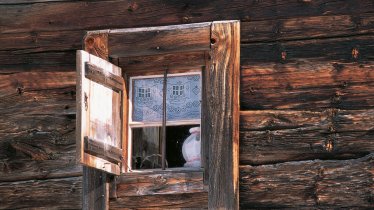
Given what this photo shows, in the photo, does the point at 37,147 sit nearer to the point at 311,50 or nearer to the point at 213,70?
the point at 213,70

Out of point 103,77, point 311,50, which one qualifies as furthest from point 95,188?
point 311,50

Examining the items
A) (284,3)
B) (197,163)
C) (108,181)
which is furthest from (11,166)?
(284,3)

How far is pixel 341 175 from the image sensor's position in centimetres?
938

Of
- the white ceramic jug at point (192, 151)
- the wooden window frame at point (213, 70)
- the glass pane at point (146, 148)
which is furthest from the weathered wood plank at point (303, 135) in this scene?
the glass pane at point (146, 148)

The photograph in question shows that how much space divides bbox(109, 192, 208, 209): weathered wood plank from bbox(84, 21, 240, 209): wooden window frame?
0.10 metres

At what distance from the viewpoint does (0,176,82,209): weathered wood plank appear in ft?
32.7

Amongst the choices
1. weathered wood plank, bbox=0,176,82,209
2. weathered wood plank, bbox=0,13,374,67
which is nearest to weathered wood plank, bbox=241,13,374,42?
weathered wood plank, bbox=0,13,374,67

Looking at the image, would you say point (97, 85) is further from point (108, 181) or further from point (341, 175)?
point (341, 175)

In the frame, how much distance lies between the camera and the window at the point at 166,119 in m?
9.91

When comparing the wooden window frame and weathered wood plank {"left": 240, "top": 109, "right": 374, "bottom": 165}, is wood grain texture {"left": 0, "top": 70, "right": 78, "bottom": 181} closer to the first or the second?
the wooden window frame

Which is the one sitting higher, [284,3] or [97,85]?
[284,3]

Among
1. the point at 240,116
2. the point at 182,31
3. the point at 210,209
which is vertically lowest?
the point at 210,209

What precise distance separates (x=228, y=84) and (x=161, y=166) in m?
0.82

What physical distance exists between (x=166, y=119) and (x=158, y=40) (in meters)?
0.60
